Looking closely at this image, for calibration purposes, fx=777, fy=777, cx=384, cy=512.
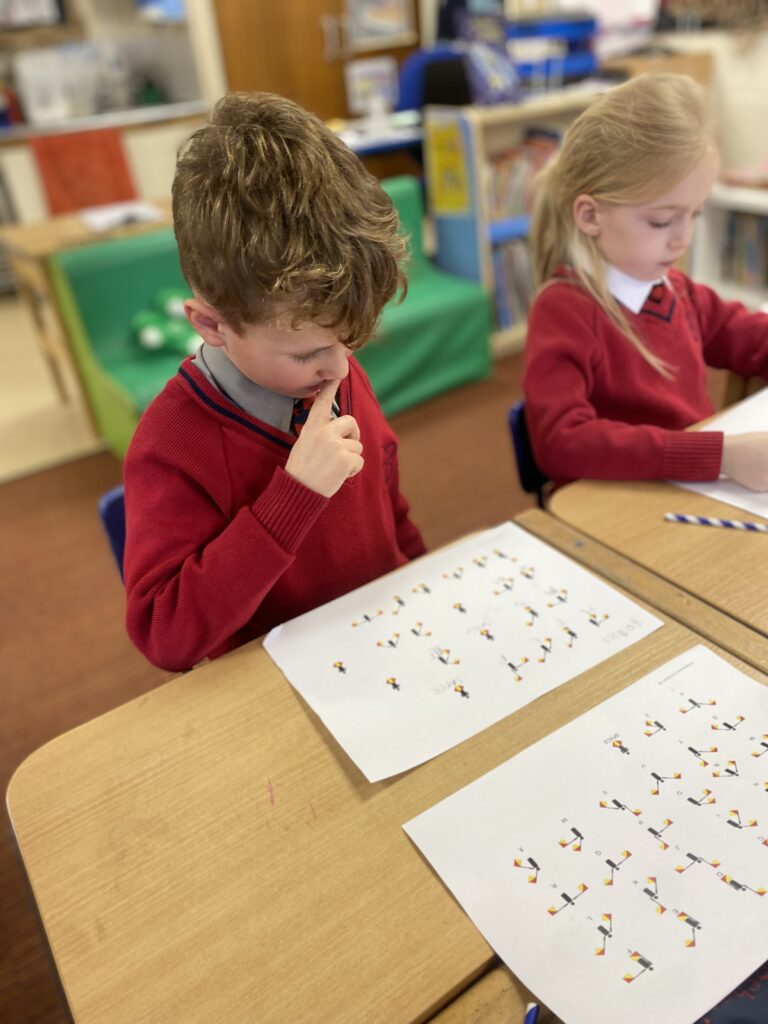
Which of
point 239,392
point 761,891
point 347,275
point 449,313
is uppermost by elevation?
point 347,275

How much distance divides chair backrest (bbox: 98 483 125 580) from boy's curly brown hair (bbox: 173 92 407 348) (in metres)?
0.38

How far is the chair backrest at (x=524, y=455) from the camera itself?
49.3 inches

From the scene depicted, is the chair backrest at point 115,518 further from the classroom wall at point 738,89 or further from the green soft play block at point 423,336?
the classroom wall at point 738,89

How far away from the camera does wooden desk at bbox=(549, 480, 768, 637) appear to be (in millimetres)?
776

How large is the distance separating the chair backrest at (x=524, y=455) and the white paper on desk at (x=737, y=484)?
0.30m

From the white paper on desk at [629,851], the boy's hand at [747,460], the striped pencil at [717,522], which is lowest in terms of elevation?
the white paper on desk at [629,851]

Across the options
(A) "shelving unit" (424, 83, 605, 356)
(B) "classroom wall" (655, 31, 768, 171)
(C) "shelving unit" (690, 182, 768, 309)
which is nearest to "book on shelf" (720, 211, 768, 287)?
(C) "shelving unit" (690, 182, 768, 309)

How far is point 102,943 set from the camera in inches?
20.9

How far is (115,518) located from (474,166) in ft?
7.75

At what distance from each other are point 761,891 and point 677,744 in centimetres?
13

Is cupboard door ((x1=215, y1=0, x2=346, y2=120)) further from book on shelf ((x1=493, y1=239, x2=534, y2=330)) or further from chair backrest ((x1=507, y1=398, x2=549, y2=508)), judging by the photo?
chair backrest ((x1=507, y1=398, x2=549, y2=508))

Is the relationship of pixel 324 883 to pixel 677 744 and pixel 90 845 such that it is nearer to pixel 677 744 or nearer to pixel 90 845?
pixel 90 845

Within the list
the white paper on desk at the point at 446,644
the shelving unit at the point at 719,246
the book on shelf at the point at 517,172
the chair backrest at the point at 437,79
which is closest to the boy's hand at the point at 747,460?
the white paper on desk at the point at 446,644

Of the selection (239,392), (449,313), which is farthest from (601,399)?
(449,313)
